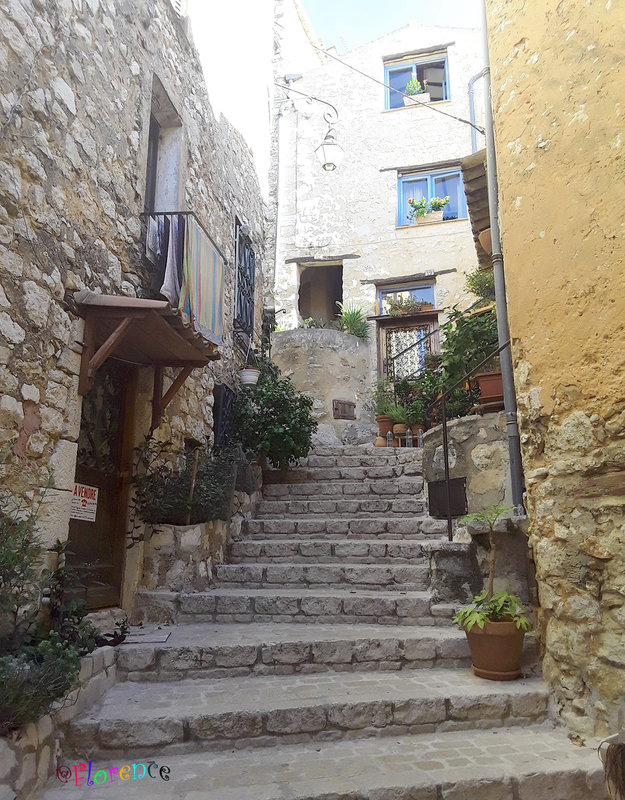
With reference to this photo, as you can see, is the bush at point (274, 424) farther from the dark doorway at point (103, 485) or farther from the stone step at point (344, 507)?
the dark doorway at point (103, 485)

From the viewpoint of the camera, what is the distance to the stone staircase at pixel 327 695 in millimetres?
2830

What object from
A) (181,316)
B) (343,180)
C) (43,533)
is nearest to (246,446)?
(181,316)

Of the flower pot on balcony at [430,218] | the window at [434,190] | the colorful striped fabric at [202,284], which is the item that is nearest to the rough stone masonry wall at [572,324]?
the colorful striped fabric at [202,284]

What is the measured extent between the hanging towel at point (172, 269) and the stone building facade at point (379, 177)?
290 inches

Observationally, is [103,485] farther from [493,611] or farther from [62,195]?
[493,611]

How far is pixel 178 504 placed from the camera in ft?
16.1

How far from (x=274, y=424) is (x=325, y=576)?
8.81ft

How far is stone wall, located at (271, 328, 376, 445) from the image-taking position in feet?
35.9

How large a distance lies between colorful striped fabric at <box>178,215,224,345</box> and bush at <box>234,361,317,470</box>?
144cm

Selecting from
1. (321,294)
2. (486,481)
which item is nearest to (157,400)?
(486,481)

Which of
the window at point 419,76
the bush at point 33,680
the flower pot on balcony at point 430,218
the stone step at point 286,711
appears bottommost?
the stone step at point 286,711

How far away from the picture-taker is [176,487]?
4961 millimetres

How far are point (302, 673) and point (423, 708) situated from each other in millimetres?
904

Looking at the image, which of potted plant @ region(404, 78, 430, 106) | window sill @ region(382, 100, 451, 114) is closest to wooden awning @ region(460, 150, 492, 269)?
window sill @ region(382, 100, 451, 114)
